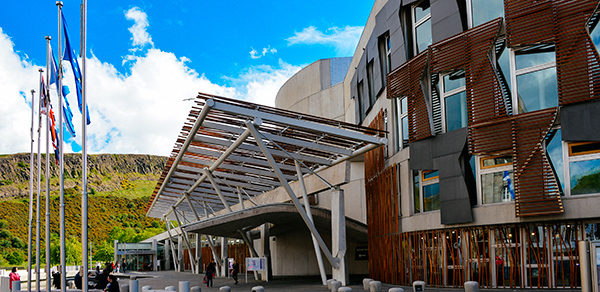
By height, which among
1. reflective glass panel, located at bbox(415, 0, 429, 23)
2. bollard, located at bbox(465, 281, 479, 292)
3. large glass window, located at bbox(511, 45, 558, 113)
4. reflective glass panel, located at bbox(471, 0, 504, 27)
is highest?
reflective glass panel, located at bbox(415, 0, 429, 23)

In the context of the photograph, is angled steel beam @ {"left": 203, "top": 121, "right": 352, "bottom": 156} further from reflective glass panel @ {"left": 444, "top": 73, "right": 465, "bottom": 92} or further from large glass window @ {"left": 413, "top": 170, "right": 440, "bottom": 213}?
reflective glass panel @ {"left": 444, "top": 73, "right": 465, "bottom": 92}

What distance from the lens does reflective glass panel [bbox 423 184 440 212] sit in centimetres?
2238

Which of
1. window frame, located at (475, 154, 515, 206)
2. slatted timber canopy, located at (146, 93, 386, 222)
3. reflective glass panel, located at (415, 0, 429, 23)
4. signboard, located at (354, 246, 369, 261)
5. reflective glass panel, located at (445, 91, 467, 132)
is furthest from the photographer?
signboard, located at (354, 246, 369, 261)

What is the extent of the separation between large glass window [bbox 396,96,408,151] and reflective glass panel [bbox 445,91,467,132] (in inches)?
131

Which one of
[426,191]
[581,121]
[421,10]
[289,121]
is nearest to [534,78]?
[581,121]

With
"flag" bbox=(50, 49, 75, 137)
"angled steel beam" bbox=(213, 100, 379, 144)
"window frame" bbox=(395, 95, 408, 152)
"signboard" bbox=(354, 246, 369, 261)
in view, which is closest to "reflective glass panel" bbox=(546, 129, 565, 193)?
"angled steel beam" bbox=(213, 100, 379, 144)

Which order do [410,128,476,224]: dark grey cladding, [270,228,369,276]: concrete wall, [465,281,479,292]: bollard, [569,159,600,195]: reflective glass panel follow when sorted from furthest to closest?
[270,228,369,276]: concrete wall < [410,128,476,224]: dark grey cladding < [569,159,600,195]: reflective glass panel < [465,281,479,292]: bollard

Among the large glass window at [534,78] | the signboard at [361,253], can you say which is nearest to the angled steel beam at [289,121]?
the large glass window at [534,78]

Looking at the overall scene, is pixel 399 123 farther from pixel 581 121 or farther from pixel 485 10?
pixel 581 121

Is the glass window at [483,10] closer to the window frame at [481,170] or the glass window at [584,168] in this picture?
the window frame at [481,170]

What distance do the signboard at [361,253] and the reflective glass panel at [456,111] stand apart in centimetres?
1709

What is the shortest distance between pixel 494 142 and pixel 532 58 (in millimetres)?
3118

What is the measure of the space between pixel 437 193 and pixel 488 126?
399 centimetres

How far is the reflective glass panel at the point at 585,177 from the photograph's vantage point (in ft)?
57.8
